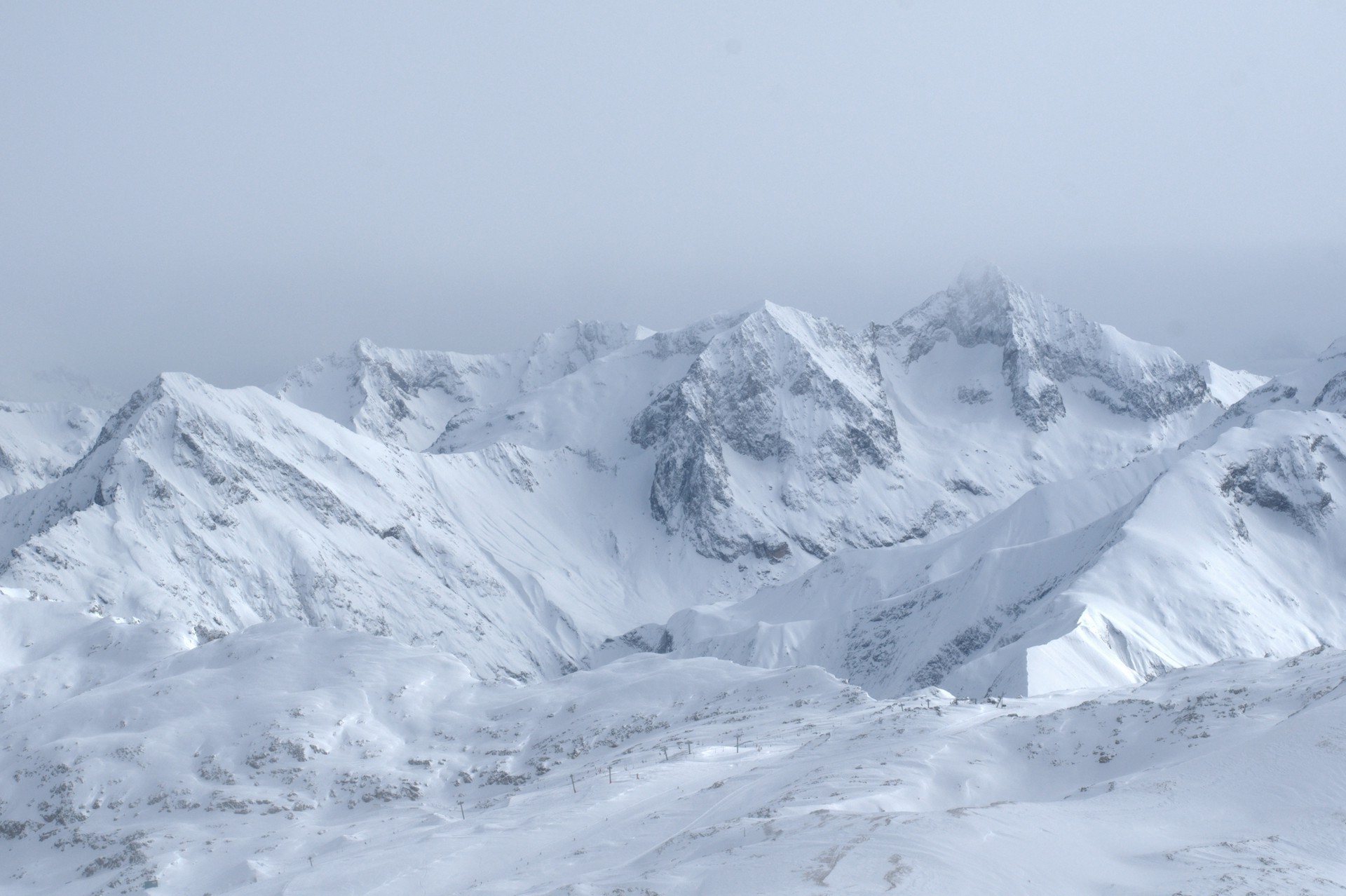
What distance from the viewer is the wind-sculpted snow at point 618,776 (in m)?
23.9

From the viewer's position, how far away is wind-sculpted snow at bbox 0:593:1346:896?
23.9 meters

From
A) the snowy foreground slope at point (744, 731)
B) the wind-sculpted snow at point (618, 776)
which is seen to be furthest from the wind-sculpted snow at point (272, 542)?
the wind-sculpted snow at point (618, 776)

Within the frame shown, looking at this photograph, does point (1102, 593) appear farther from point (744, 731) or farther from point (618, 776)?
point (618, 776)

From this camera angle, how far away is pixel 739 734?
4838 centimetres

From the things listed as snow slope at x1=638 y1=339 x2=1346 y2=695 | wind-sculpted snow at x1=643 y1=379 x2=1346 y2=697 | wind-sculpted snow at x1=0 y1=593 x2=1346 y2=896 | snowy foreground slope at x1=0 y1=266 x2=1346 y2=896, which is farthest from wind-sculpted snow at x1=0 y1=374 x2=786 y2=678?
wind-sculpted snow at x1=0 y1=593 x2=1346 y2=896

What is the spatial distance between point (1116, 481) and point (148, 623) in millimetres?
149453

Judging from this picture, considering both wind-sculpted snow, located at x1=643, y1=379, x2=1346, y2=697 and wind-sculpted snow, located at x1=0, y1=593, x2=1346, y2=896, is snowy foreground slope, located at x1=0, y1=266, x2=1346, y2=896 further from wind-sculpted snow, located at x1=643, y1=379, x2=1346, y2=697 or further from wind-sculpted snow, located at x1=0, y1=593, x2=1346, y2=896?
wind-sculpted snow, located at x1=643, y1=379, x2=1346, y2=697

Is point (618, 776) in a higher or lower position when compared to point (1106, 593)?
higher

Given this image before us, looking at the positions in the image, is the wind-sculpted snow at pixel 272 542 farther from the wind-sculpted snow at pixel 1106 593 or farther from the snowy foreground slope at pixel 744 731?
the wind-sculpted snow at pixel 1106 593

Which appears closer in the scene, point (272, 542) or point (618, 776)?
point (618, 776)

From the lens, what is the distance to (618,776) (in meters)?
41.7

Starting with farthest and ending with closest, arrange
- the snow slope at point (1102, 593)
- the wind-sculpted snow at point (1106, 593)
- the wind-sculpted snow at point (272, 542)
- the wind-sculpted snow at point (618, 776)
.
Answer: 1. the wind-sculpted snow at point (272, 542)
2. the snow slope at point (1102, 593)
3. the wind-sculpted snow at point (1106, 593)
4. the wind-sculpted snow at point (618, 776)

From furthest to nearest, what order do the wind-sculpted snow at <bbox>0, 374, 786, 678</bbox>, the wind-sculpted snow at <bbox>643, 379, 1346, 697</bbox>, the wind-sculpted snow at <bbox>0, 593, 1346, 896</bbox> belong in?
the wind-sculpted snow at <bbox>0, 374, 786, 678</bbox> → the wind-sculpted snow at <bbox>643, 379, 1346, 697</bbox> → the wind-sculpted snow at <bbox>0, 593, 1346, 896</bbox>

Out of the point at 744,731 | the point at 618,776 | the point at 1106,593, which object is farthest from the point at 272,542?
the point at 618,776
